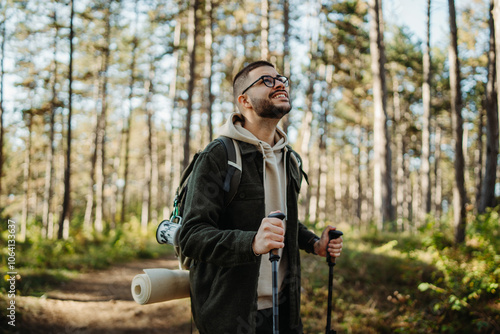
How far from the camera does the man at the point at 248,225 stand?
162 centimetres

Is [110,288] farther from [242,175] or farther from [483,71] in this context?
[483,71]

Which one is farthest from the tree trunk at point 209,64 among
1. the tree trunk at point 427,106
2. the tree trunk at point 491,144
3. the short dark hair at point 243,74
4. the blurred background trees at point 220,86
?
the short dark hair at point 243,74

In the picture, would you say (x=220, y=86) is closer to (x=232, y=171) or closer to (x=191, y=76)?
(x=191, y=76)

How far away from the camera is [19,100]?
1722 cm

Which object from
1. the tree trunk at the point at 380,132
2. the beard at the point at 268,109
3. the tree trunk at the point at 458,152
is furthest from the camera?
the tree trunk at the point at 380,132

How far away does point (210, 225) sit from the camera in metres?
1.73

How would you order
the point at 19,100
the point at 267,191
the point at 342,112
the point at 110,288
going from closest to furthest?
the point at 267,191
the point at 110,288
the point at 19,100
the point at 342,112

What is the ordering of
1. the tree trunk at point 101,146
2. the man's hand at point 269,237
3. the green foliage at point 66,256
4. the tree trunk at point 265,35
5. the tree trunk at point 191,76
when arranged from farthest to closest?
the tree trunk at point 101,146, the tree trunk at point 265,35, the tree trunk at point 191,76, the green foliage at point 66,256, the man's hand at point 269,237

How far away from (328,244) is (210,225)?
2.73 feet

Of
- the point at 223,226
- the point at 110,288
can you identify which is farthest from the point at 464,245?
the point at 110,288

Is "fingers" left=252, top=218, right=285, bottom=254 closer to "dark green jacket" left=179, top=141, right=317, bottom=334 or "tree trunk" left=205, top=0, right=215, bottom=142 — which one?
"dark green jacket" left=179, top=141, right=317, bottom=334

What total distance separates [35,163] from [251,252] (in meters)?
23.9

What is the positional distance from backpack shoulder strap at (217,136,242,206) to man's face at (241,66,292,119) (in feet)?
1.06

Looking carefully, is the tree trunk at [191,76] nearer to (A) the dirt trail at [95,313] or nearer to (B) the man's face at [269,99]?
(A) the dirt trail at [95,313]
